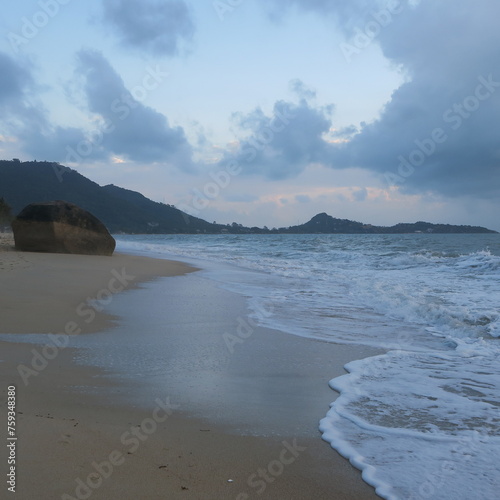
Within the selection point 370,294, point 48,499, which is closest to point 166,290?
point 370,294

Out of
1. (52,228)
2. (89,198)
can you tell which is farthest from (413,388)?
(89,198)

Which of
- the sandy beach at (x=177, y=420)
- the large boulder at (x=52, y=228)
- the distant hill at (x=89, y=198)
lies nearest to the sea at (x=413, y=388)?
the sandy beach at (x=177, y=420)

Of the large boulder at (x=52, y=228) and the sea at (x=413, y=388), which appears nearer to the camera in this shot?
the sea at (x=413, y=388)

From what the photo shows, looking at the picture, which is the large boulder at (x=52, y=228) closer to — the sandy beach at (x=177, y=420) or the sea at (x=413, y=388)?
the sea at (x=413, y=388)

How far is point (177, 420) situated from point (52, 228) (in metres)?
16.2

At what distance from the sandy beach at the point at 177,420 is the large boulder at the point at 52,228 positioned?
1201 cm

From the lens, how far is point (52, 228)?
17.6m

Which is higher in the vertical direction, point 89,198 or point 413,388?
point 89,198

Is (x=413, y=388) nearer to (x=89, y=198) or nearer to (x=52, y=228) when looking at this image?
(x=52, y=228)

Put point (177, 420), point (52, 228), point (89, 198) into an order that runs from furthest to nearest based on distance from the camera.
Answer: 1. point (89, 198)
2. point (52, 228)
3. point (177, 420)

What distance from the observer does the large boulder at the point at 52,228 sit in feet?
57.3

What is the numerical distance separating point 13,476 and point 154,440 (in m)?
0.81

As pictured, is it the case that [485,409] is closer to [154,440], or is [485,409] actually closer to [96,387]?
[154,440]

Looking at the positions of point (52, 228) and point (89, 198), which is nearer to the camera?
point (52, 228)
